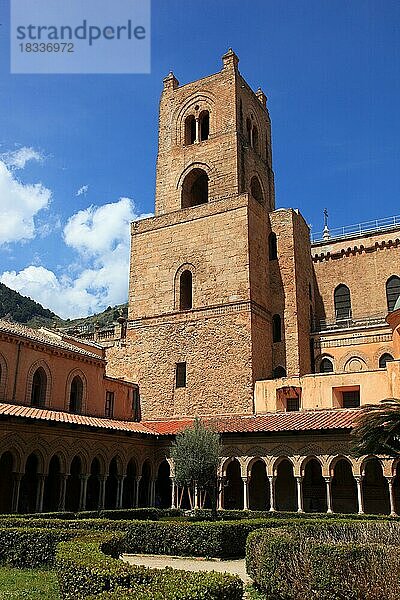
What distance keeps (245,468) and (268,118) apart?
77.3ft

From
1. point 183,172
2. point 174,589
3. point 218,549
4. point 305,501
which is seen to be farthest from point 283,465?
point 174,589

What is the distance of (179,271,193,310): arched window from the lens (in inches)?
1250

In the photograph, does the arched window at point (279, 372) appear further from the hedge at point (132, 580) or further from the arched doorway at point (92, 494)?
the hedge at point (132, 580)

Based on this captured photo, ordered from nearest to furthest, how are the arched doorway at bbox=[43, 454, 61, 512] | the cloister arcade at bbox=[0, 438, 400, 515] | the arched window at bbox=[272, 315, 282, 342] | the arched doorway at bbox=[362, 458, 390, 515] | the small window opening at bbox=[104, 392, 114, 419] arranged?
the cloister arcade at bbox=[0, 438, 400, 515] → the arched doorway at bbox=[362, 458, 390, 515] → the arched doorway at bbox=[43, 454, 61, 512] → the small window opening at bbox=[104, 392, 114, 419] → the arched window at bbox=[272, 315, 282, 342]

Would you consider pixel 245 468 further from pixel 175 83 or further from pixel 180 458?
pixel 175 83

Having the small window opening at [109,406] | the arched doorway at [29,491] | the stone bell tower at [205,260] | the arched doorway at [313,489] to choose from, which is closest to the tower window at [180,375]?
the stone bell tower at [205,260]

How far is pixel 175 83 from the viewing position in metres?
37.4

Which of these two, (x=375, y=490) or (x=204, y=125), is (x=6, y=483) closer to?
(x=375, y=490)

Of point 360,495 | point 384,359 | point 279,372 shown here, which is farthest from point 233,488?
point 384,359

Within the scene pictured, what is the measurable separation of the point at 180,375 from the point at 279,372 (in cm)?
510

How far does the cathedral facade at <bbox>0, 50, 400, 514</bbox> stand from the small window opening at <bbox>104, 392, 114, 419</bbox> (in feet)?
0.23

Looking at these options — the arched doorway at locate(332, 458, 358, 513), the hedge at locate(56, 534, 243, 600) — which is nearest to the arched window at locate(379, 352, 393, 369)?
the arched doorway at locate(332, 458, 358, 513)

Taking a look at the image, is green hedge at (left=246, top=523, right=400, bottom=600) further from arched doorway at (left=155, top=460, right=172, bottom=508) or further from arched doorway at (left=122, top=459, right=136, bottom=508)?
arched doorway at (left=155, top=460, right=172, bottom=508)

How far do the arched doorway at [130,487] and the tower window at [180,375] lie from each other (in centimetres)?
499
